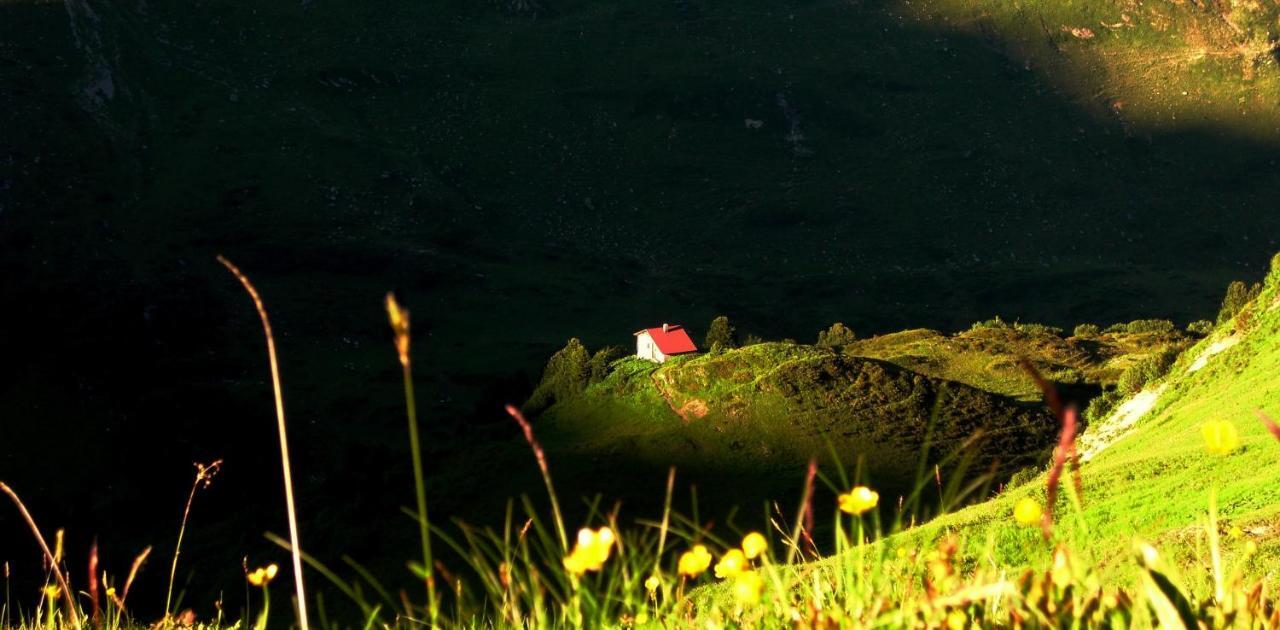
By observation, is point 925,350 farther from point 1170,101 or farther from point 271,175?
point 1170,101

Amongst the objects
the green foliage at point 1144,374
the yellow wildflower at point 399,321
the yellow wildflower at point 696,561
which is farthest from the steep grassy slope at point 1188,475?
the green foliage at point 1144,374

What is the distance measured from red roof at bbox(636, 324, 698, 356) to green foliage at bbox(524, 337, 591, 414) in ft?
31.0

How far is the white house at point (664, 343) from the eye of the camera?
68.8 metres

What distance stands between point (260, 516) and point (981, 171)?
158 meters

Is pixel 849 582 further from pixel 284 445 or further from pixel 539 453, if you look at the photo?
pixel 284 445

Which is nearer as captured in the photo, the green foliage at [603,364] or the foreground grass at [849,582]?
the foreground grass at [849,582]

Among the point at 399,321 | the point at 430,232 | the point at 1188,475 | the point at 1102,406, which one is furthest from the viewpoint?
the point at 430,232

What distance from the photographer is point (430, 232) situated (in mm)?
144000

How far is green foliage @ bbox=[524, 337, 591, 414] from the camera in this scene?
55.6m

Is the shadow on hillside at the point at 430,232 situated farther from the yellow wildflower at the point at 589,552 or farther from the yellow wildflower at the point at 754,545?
the yellow wildflower at the point at 589,552

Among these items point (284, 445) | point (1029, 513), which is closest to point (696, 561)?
point (1029, 513)

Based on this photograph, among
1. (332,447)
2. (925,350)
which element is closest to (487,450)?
(332,447)

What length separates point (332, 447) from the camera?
2608 inches

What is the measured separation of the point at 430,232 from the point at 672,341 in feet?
263
